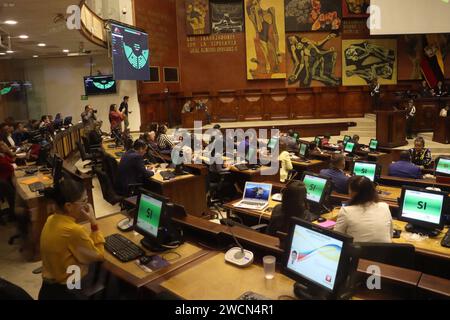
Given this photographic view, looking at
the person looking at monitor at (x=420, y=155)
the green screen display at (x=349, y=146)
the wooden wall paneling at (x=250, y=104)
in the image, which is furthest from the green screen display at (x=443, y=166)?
the wooden wall paneling at (x=250, y=104)

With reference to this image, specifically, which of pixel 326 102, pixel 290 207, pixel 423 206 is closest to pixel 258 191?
pixel 290 207

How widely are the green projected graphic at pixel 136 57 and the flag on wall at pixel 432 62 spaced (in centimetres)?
1041

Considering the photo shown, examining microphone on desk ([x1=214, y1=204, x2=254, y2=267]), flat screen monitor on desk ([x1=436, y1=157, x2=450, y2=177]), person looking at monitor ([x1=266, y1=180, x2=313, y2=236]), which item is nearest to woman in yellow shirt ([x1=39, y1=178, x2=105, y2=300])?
Answer: microphone on desk ([x1=214, y1=204, x2=254, y2=267])

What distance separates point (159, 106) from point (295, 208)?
11.0 meters

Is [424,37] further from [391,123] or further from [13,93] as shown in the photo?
[13,93]

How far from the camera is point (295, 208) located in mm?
3338

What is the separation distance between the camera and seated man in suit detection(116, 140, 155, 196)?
5727 millimetres

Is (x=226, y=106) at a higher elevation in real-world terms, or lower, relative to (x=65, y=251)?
higher

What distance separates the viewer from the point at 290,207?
3344mm

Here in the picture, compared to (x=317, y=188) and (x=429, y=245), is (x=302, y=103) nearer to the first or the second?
(x=317, y=188)

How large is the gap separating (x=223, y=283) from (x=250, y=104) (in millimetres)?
12457

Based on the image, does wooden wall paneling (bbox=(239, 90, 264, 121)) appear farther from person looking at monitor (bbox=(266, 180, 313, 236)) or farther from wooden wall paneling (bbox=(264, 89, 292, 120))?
person looking at monitor (bbox=(266, 180, 313, 236))

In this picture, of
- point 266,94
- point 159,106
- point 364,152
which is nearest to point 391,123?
point 364,152

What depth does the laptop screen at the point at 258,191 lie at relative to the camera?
4.56 meters
